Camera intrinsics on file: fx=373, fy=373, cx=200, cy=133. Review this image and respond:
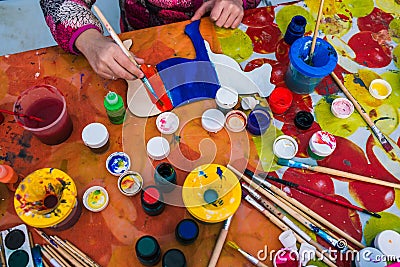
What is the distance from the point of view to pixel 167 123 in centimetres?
99

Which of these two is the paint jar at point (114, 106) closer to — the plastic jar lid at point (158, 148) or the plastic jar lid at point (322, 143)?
the plastic jar lid at point (158, 148)

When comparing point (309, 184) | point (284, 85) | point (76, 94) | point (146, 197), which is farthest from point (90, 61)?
point (309, 184)

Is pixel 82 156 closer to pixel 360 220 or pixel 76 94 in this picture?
pixel 76 94

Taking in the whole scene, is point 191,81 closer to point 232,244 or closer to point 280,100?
point 280,100

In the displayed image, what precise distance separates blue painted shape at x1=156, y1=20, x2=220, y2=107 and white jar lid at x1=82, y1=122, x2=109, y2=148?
0.66ft

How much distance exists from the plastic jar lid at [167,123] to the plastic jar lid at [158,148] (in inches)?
1.1

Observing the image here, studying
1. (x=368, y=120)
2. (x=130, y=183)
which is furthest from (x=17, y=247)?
(x=368, y=120)

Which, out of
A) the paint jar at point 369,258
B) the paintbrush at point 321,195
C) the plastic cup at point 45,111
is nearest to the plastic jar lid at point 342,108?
the paintbrush at point 321,195

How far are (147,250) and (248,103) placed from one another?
1.53 feet

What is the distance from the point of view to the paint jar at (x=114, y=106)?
92cm

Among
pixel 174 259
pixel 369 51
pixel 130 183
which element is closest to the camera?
pixel 174 259

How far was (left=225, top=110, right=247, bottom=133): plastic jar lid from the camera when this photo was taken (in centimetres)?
99

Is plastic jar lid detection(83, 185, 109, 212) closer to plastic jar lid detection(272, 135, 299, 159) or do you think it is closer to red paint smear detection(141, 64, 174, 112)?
A: red paint smear detection(141, 64, 174, 112)

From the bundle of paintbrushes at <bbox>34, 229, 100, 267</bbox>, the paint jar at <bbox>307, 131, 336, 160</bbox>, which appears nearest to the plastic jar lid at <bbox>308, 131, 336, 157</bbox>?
the paint jar at <bbox>307, 131, 336, 160</bbox>
